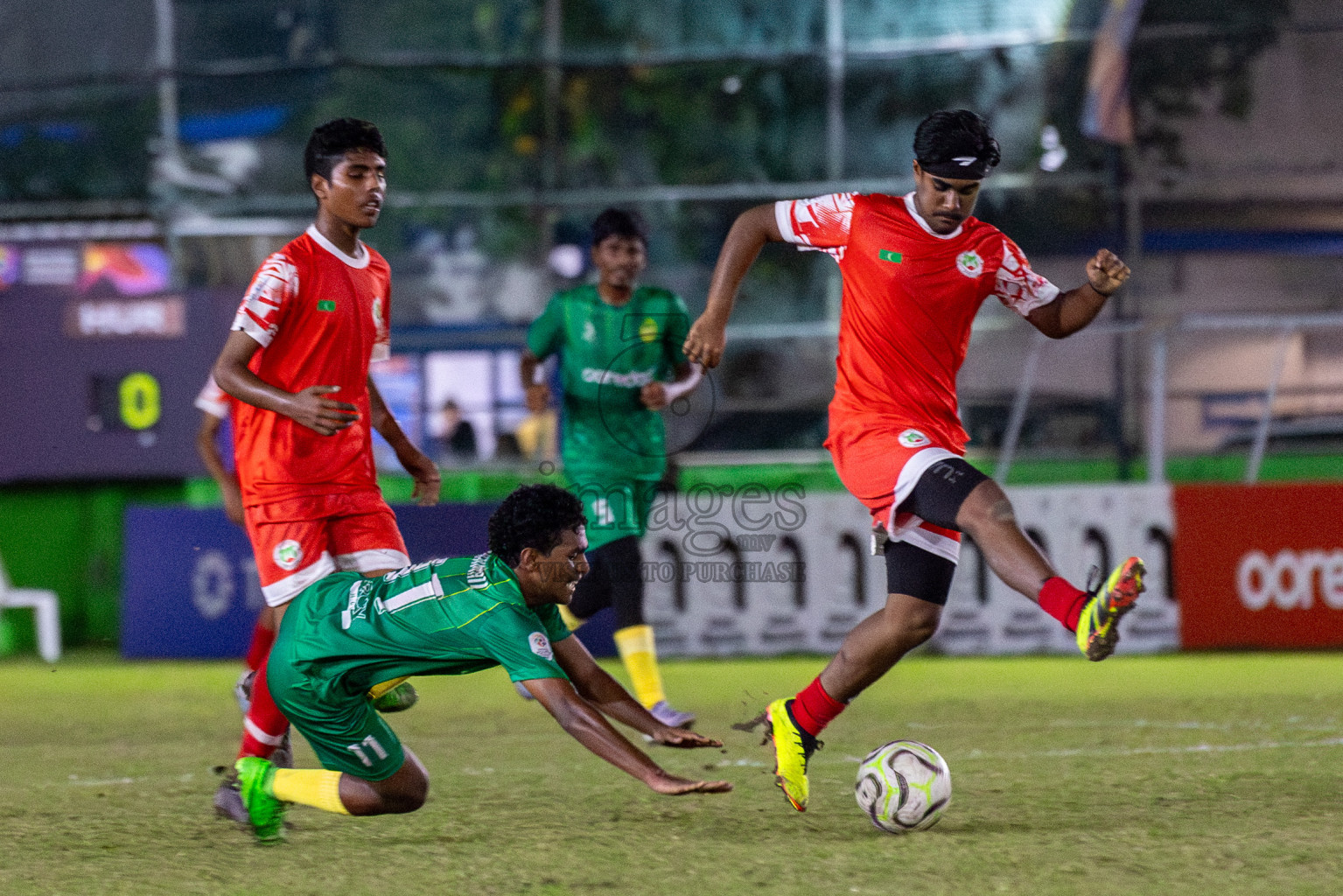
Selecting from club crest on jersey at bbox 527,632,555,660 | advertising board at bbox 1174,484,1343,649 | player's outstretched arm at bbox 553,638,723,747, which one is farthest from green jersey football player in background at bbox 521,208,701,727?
advertising board at bbox 1174,484,1343,649

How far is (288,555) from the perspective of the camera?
16.9 feet

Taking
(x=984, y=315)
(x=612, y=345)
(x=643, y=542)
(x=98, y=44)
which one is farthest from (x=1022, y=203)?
(x=98, y=44)

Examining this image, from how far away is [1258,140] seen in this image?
14484 mm

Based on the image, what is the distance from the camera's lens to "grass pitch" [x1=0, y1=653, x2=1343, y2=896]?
13.3 ft

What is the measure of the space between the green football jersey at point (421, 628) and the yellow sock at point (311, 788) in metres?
0.29

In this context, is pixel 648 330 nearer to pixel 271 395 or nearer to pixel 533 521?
pixel 271 395

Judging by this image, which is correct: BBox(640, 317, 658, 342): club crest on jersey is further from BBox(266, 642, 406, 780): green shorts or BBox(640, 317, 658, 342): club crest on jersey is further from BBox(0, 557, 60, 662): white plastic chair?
BBox(0, 557, 60, 662): white plastic chair

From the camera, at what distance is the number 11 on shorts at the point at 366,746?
4.60 meters

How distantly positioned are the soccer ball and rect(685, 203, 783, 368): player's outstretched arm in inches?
52.7

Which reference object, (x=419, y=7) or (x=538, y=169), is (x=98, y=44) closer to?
(x=419, y=7)

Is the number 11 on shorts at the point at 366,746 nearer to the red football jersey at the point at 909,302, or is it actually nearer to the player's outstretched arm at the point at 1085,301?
the red football jersey at the point at 909,302

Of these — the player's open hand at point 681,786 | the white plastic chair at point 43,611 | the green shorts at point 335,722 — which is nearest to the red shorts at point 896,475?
the player's open hand at point 681,786

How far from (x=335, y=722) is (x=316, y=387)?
1075mm

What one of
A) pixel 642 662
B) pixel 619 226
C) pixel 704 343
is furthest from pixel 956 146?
pixel 642 662
